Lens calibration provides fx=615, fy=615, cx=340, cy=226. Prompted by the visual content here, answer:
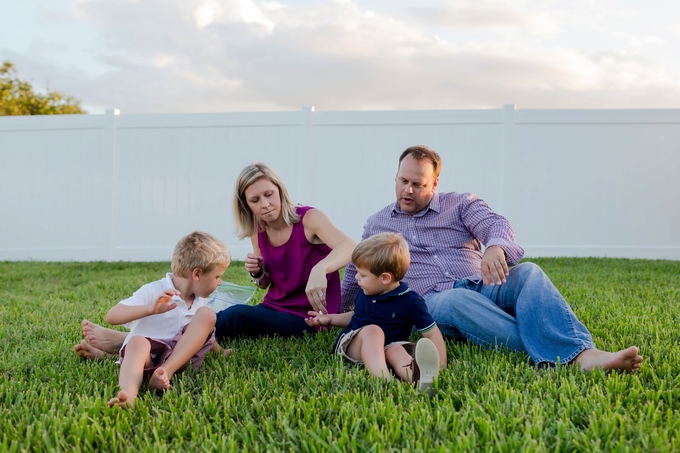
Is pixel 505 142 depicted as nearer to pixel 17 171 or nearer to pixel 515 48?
pixel 515 48

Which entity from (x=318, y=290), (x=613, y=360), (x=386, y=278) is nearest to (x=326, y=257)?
(x=318, y=290)

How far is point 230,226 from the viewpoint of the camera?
856cm

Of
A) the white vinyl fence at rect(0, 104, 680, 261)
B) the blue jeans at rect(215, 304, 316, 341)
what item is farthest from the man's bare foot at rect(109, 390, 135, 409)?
the white vinyl fence at rect(0, 104, 680, 261)

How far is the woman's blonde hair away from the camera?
3391 mm

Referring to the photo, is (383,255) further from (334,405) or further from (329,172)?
(329,172)

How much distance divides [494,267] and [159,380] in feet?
5.01

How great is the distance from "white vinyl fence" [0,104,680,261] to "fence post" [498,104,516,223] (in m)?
0.01

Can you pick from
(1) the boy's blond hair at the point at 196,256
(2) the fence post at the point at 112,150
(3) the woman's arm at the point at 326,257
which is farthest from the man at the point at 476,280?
(2) the fence post at the point at 112,150

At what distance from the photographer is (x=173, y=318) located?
9.28 ft

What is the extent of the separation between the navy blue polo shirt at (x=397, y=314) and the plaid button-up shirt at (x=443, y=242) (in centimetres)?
59

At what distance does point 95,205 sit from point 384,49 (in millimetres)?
4699

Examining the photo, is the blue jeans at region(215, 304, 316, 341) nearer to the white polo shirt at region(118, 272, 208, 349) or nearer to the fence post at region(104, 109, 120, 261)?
the white polo shirt at region(118, 272, 208, 349)

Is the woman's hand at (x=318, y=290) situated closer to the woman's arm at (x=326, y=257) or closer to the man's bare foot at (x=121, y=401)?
the woman's arm at (x=326, y=257)

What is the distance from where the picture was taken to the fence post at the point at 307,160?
852 centimetres
